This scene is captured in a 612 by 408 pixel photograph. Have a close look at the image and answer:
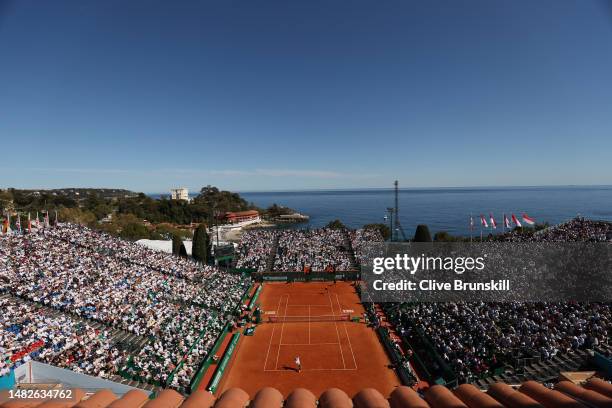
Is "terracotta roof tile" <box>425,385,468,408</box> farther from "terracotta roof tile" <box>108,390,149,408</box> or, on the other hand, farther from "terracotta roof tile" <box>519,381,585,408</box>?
"terracotta roof tile" <box>108,390,149,408</box>

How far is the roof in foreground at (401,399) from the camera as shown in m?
6.95

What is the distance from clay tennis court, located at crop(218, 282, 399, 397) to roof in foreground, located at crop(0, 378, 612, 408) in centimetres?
1179

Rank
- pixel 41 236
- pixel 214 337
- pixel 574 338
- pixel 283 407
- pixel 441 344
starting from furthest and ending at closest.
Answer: pixel 41 236 < pixel 214 337 < pixel 441 344 < pixel 574 338 < pixel 283 407

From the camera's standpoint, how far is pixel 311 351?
23.3 metres

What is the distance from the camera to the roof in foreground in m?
6.95

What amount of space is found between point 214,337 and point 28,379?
11.3 metres

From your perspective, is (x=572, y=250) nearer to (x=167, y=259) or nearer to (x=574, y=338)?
(x=574, y=338)

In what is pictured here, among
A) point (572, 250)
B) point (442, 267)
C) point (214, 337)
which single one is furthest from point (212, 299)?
point (572, 250)

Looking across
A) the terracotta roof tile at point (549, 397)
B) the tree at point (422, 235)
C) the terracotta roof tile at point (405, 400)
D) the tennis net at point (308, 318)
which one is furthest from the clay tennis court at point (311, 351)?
the tree at point (422, 235)

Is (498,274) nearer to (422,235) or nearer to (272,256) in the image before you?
(422,235)

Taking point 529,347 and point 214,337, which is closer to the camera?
point 529,347

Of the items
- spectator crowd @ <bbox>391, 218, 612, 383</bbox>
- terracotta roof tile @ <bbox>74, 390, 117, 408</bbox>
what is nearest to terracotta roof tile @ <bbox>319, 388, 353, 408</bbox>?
terracotta roof tile @ <bbox>74, 390, 117, 408</bbox>

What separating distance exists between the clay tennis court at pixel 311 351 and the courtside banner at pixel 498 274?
5513mm

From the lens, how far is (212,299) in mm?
29359
